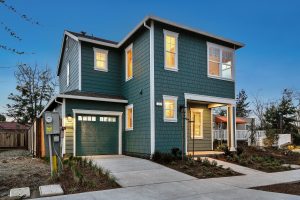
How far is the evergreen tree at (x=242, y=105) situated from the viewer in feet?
162

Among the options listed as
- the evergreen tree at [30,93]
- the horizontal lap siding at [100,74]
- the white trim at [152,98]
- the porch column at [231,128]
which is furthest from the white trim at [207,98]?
the evergreen tree at [30,93]

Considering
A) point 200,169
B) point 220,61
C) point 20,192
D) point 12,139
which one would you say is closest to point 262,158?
point 200,169

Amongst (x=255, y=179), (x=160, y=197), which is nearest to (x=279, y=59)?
(x=255, y=179)

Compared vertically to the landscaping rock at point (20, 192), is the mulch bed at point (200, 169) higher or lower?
lower

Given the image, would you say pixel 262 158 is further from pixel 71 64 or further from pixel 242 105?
pixel 242 105

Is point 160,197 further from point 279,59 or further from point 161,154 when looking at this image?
point 279,59

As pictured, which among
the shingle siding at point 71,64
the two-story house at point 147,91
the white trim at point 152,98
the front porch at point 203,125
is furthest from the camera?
the shingle siding at point 71,64

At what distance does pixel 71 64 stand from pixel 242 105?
127ft

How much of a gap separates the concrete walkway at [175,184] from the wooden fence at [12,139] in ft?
56.3

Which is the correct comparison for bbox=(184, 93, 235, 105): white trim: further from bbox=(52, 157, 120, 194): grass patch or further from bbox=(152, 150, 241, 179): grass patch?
bbox=(52, 157, 120, 194): grass patch

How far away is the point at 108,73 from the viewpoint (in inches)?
631

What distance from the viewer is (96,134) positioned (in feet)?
47.2

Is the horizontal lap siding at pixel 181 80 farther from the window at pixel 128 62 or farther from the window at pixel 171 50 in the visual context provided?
the window at pixel 128 62

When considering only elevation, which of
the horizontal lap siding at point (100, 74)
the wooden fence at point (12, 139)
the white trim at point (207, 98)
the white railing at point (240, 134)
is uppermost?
the horizontal lap siding at point (100, 74)
